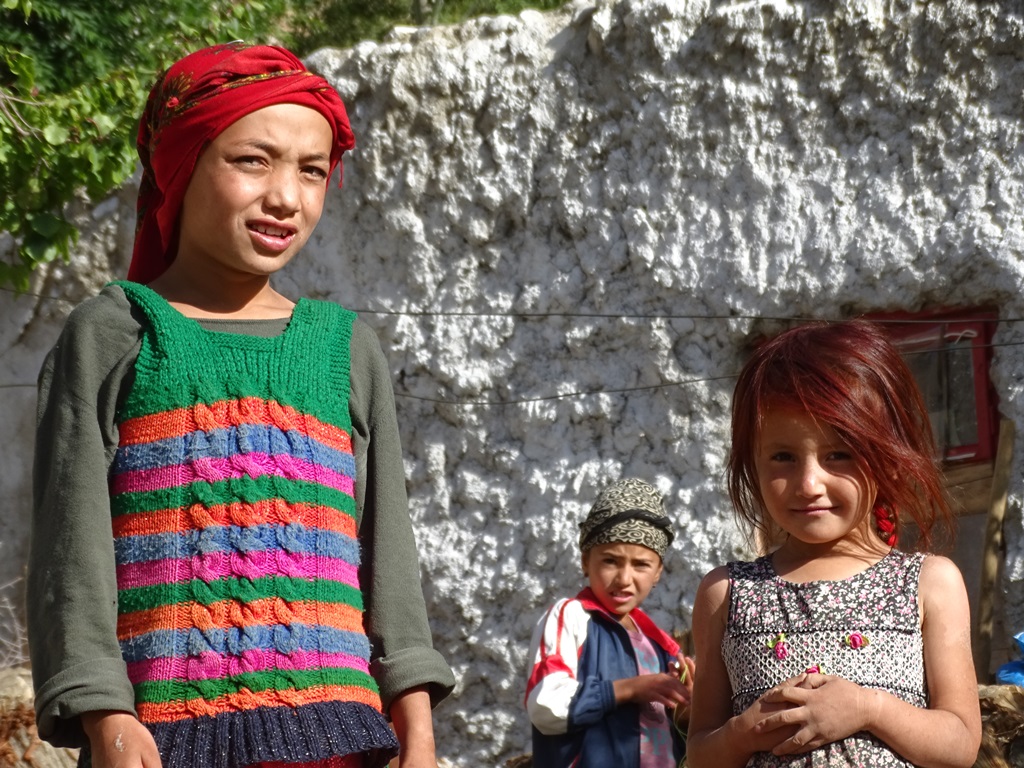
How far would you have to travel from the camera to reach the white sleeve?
3207 millimetres

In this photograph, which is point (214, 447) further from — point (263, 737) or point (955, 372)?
point (955, 372)

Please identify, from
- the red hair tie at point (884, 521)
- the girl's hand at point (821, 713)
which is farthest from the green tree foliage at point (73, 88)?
the girl's hand at point (821, 713)

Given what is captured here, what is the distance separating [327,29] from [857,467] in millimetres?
5411

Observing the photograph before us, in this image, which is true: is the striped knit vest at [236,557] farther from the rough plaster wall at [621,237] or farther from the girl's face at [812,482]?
the rough plaster wall at [621,237]

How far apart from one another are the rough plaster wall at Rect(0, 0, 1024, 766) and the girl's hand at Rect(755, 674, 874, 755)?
2391mm

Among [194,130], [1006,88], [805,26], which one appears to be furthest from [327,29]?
[194,130]

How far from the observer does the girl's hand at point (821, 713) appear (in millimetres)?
1757

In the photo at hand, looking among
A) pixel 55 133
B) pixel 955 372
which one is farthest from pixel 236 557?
pixel 55 133

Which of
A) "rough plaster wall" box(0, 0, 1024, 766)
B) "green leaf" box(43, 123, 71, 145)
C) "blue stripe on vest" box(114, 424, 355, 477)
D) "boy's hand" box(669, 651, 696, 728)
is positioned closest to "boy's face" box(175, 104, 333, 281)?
"blue stripe on vest" box(114, 424, 355, 477)

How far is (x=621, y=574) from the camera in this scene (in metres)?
3.49

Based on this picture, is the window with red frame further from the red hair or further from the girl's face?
the girl's face

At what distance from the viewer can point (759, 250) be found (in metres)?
4.22

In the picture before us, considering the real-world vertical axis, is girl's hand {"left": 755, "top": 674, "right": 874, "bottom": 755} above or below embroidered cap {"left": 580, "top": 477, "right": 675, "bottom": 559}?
below

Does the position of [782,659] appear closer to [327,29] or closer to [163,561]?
[163,561]
